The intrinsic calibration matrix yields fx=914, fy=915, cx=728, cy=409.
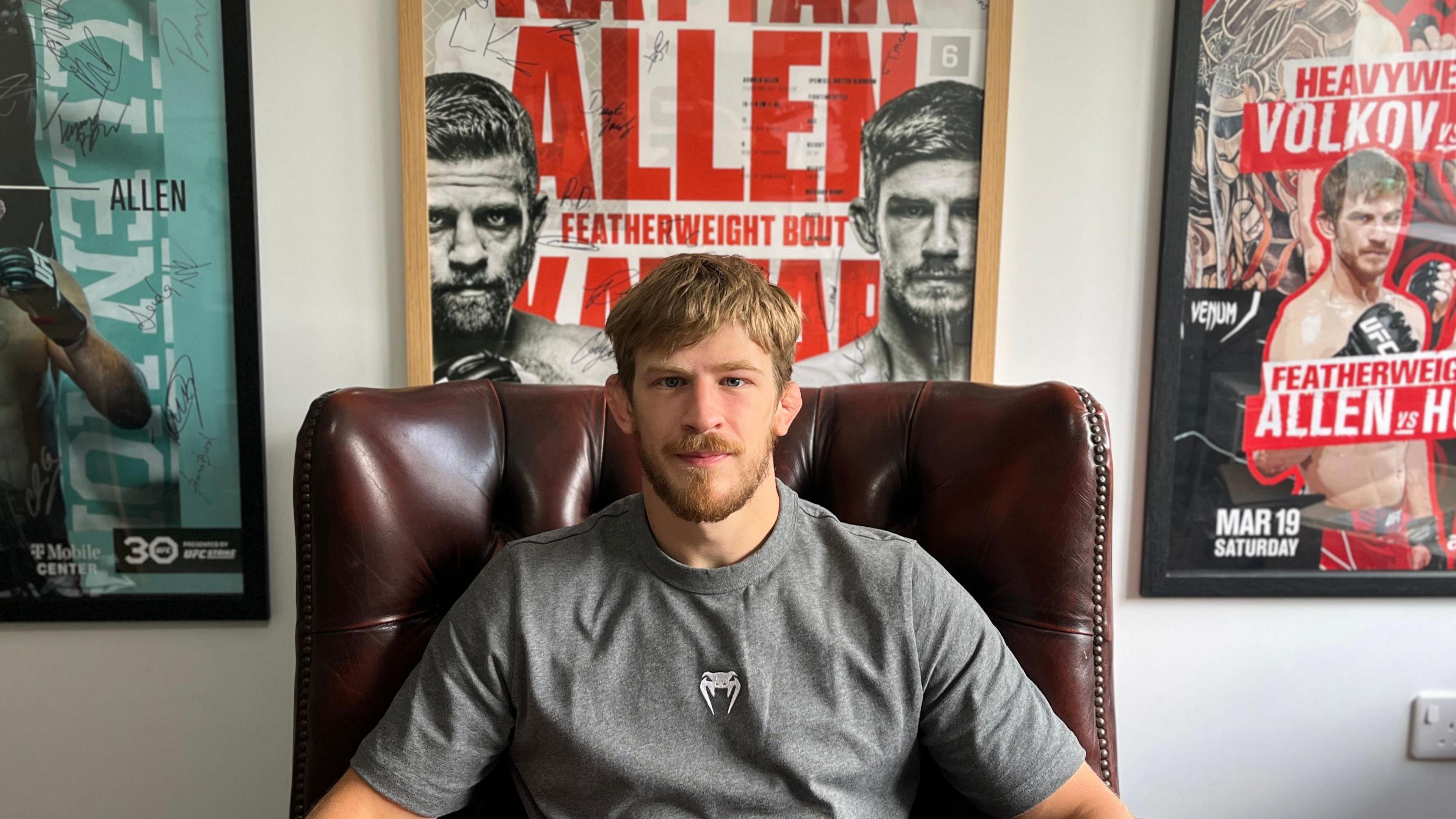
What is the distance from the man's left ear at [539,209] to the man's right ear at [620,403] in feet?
1.48

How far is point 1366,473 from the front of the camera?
1.58 m

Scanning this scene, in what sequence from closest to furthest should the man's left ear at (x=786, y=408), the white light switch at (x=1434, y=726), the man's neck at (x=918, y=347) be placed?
the man's left ear at (x=786, y=408), the man's neck at (x=918, y=347), the white light switch at (x=1434, y=726)

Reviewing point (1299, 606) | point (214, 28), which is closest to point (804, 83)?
point (214, 28)

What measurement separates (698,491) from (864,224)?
0.66 m

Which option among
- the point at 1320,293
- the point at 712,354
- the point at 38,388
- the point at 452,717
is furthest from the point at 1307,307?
the point at 38,388

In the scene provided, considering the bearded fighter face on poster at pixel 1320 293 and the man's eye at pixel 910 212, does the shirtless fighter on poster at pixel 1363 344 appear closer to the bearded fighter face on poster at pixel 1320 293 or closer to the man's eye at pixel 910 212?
the bearded fighter face on poster at pixel 1320 293

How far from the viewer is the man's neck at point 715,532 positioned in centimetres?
110

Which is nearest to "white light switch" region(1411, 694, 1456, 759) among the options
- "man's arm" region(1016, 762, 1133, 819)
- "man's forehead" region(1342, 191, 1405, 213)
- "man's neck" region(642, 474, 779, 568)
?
"man's forehead" region(1342, 191, 1405, 213)

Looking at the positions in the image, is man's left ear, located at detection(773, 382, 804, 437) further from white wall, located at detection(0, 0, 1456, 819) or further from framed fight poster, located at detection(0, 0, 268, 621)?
framed fight poster, located at detection(0, 0, 268, 621)

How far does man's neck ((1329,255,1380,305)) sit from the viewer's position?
5.04ft

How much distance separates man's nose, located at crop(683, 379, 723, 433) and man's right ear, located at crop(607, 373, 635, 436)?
0.09 metres

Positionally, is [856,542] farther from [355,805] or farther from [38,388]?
[38,388]

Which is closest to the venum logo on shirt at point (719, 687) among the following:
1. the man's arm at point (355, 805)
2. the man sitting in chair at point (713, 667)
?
the man sitting in chair at point (713, 667)

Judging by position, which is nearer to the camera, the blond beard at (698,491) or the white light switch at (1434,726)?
the blond beard at (698,491)
